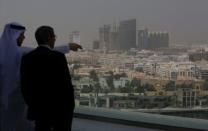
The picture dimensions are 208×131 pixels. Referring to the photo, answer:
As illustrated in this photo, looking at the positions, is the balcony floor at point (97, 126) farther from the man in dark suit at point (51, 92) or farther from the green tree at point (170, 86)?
the man in dark suit at point (51, 92)

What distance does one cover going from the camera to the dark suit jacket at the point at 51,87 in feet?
10.8

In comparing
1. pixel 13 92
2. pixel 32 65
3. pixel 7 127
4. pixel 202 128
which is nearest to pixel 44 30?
pixel 32 65

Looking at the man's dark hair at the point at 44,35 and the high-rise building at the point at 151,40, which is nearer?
the man's dark hair at the point at 44,35

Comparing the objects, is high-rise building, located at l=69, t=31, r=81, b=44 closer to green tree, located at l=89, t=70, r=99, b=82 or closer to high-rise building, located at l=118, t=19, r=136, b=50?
green tree, located at l=89, t=70, r=99, b=82

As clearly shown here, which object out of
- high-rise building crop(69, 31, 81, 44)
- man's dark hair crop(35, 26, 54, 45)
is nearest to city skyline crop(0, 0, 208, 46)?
high-rise building crop(69, 31, 81, 44)

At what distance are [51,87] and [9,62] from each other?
73cm

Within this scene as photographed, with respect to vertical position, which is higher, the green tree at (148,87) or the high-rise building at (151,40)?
the high-rise building at (151,40)

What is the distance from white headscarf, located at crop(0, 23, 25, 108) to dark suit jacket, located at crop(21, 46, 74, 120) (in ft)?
1.87

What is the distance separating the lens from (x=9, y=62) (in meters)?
3.89

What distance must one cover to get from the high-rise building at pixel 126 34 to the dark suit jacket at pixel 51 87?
11.1ft

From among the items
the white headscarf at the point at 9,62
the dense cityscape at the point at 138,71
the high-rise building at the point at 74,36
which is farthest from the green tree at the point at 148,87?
Answer: the white headscarf at the point at 9,62

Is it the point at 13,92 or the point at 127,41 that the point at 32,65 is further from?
the point at 127,41

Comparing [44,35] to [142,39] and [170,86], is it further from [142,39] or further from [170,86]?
[142,39]

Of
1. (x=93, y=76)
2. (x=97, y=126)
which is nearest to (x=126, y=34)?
(x=93, y=76)
